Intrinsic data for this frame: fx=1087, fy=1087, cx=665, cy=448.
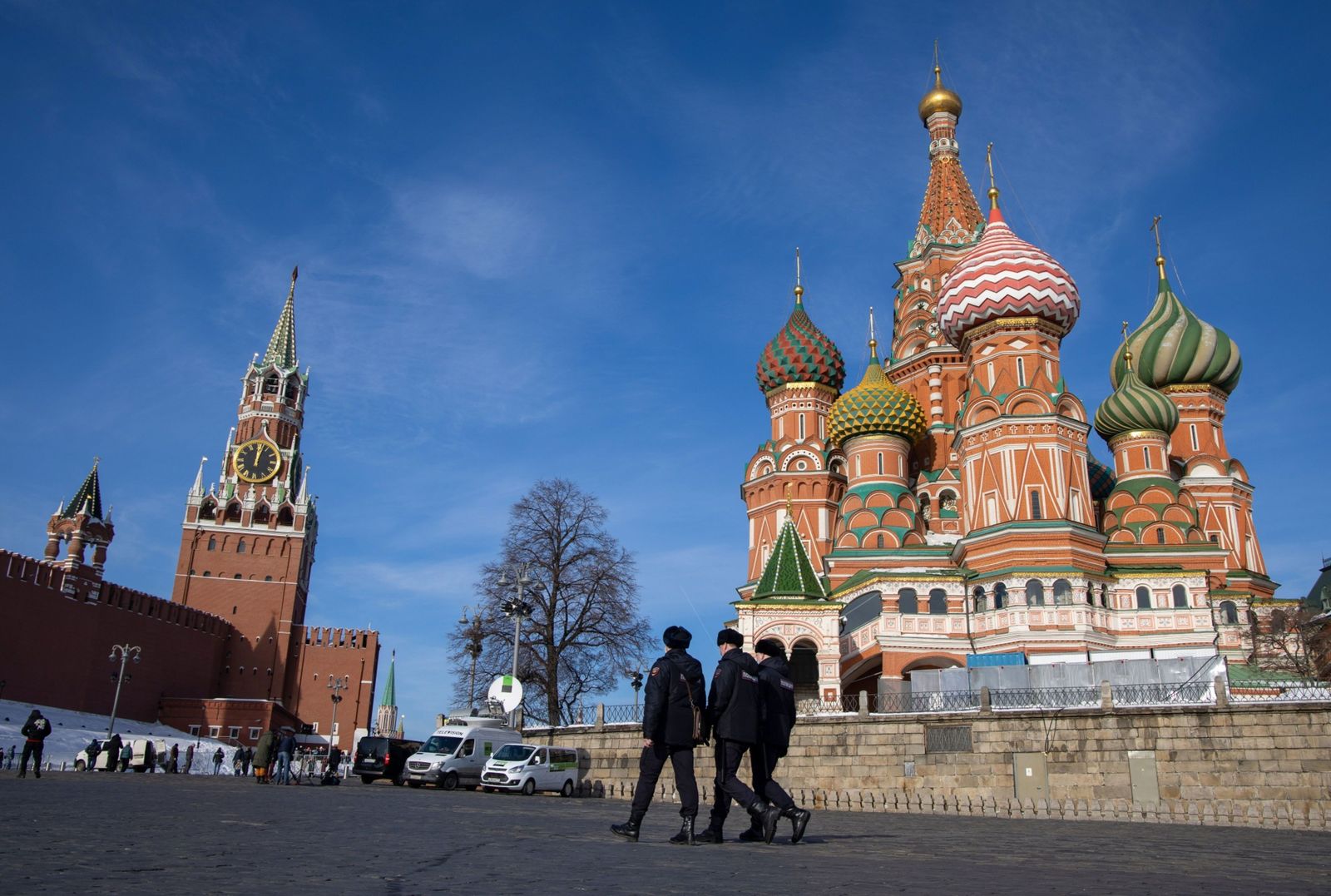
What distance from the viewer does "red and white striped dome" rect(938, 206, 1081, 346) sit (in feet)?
122

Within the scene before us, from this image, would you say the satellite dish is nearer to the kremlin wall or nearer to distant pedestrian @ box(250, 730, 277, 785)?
distant pedestrian @ box(250, 730, 277, 785)

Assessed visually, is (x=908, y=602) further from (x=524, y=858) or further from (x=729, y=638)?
(x=524, y=858)

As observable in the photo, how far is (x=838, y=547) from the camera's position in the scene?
129ft

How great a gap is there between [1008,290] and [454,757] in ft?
82.1

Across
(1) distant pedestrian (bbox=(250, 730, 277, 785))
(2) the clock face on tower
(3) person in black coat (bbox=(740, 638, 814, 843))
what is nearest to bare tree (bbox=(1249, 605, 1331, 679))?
(1) distant pedestrian (bbox=(250, 730, 277, 785))

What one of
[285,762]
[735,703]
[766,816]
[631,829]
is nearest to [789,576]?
[285,762]

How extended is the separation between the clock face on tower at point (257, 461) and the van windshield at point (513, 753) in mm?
50064

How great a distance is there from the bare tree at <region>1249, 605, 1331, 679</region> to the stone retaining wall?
550 inches

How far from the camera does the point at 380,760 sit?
24453 mm

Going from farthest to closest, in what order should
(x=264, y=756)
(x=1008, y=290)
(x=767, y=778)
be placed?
(x=1008, y=290), (x=264, y=756), (x=767, y=778)

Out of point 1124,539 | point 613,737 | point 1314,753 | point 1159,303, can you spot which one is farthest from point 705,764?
point 1159,303

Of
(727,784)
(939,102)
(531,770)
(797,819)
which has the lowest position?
(797,819)

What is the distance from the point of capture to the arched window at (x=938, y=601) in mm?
34750

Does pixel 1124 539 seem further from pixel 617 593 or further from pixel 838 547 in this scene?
pixel 617 593
